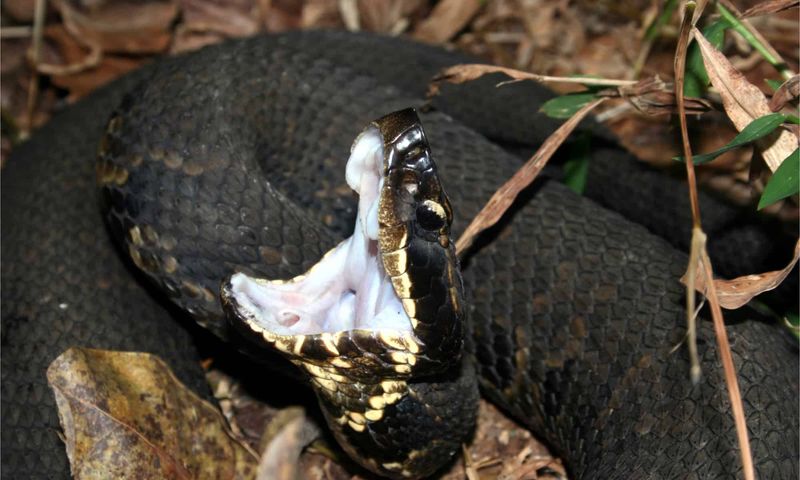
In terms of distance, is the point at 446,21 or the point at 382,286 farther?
the point at 446,21

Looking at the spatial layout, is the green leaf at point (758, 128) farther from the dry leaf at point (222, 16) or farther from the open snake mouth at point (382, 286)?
the dry leaf at point (222, 16)

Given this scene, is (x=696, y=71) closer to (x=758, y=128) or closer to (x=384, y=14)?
(x=758, y=128)

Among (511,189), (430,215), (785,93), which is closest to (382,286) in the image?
(430,215)

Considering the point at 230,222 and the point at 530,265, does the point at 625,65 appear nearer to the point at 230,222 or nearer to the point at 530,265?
the point at 530,265

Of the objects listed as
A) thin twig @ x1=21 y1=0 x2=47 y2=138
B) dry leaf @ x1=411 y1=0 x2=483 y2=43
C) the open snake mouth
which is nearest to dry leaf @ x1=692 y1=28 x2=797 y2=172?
the open snake mouth

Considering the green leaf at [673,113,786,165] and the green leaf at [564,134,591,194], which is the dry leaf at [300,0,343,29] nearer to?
the green leaf at [564,134,591,194]
